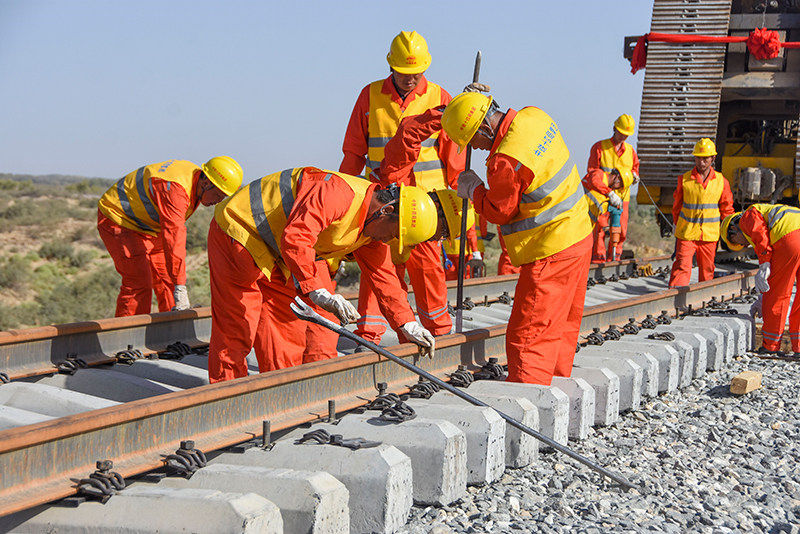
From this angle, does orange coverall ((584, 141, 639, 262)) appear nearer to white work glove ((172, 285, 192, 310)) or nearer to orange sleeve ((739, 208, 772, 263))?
orange sleeve ((739, 208, 772, 263))

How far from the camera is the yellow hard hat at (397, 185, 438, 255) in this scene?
4.82 metres

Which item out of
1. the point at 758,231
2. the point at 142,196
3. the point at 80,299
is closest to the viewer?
the point at 142,196

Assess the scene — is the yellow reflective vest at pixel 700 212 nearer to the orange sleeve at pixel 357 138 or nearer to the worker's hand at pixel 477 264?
the worker's hand at pixel 477 264

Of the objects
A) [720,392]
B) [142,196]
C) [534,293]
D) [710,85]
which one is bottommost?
[720,392]

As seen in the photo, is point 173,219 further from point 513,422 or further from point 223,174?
point 513,422

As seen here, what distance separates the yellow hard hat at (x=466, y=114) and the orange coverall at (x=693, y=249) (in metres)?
6.17

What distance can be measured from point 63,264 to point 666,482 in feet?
61.8

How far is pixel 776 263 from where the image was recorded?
8641 mm

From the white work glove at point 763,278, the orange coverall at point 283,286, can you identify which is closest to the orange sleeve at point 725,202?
the white work glove at point 763,278

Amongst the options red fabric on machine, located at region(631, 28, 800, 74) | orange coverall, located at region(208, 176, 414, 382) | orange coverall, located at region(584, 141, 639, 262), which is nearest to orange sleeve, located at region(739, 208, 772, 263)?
orange coverall, located at region(584, 141, 639, 262)

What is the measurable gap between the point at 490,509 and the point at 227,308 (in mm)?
1886

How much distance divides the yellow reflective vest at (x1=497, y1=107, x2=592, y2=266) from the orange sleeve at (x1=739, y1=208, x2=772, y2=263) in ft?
12.4

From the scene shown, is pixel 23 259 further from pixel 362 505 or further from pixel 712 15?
pixel 362 505

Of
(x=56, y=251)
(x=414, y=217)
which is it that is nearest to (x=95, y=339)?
(x=414, y=217)
